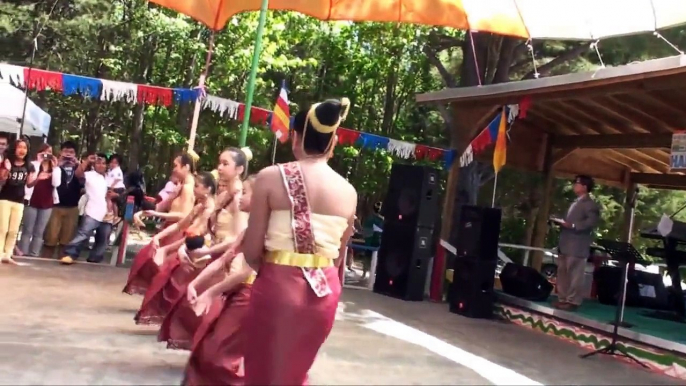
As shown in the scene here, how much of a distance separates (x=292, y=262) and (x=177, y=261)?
2.95 metres

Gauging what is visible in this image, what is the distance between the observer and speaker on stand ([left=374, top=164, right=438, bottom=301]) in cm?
1016

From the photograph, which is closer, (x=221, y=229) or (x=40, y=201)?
(x=221, y=229)

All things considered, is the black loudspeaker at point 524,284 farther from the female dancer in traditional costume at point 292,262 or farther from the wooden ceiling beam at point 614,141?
the female dancer in traditional costume at point 292,262

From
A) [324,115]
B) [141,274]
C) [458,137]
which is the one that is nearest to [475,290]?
[458,137]

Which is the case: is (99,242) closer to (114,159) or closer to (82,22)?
(114,159)

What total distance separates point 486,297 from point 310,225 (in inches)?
272

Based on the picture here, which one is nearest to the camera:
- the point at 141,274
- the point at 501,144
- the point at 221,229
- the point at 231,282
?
the point at 231,282

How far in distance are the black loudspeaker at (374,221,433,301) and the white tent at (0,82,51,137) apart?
5.81 m

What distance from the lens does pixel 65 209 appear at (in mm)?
9984

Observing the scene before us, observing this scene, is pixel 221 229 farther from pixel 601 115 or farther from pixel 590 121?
pixel 590 121

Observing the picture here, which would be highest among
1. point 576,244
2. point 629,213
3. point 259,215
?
point 629,213

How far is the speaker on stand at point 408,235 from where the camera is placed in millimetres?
10156

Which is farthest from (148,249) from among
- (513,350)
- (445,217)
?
(445,217)

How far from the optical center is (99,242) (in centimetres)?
1018
